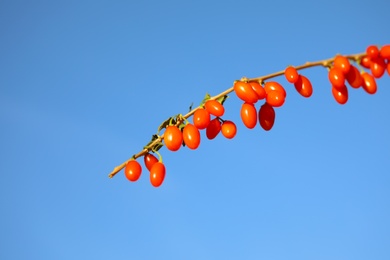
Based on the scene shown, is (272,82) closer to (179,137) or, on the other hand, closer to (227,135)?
(227,135)

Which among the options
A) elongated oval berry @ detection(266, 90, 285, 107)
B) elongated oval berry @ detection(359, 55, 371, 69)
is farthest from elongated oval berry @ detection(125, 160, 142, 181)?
elongated oval berry @ detection(359, 55, 371, 69)

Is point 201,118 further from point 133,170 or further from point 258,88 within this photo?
point 133,170

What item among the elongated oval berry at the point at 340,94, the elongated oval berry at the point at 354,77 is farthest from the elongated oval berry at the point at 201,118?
the elongated oval berry at the point at 354,77

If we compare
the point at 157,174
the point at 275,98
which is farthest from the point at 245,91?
the point at 157,174

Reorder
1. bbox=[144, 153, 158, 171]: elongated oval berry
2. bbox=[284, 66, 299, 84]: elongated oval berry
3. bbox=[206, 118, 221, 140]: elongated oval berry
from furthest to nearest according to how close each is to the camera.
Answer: bbox=[144, 153, 158, 171]: elongated oval berry, bbox=[206, 118, 221, 140]: elongated oval berry, bbox=[284, 66, 299, 84]: elongated oval berry

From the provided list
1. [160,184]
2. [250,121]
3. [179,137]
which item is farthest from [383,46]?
[160,184]

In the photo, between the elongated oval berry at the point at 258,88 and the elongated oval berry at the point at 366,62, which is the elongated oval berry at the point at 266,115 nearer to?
the elongated oval berry at the point at 258,88

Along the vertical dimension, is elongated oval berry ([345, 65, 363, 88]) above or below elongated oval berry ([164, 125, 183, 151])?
above

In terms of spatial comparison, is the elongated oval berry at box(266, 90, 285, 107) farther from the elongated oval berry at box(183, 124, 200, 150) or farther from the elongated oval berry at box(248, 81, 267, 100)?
the elongated oval berry at box(183, 124, 200, 150)
